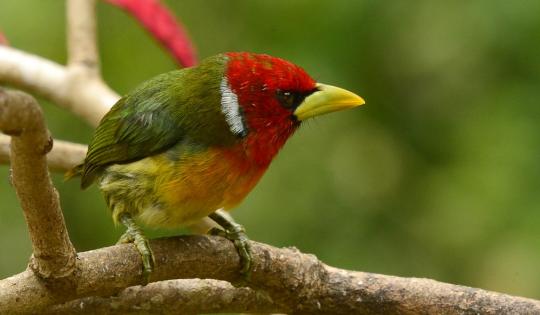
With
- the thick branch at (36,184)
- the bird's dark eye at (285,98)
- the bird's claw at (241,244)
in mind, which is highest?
the bird's dark eye at (285,98)

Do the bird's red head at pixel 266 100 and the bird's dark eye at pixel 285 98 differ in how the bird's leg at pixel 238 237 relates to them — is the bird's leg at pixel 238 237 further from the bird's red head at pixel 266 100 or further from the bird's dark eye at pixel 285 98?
the bird's dark eye at pixel 285 98

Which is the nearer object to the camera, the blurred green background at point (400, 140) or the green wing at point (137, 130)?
the green wing at point (137, 130)

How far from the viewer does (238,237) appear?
8.48ft

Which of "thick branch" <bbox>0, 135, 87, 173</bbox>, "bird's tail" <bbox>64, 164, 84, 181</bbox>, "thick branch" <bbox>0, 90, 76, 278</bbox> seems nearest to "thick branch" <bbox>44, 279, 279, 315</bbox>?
"thick branch" <bbox>0, 90, 76, 278</bbox>

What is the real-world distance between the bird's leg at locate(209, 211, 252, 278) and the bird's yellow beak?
1.21ft

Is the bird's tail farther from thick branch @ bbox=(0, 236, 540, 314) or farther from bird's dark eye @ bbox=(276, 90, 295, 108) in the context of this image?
bird's dark eye @ bbox=(276, 90, 295, 108)

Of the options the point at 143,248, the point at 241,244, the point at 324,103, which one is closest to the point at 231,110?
the point at 324,103

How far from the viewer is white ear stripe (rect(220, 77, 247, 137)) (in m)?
2.55

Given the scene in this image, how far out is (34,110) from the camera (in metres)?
1.53

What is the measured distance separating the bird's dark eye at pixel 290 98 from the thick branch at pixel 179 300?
1.77 ft

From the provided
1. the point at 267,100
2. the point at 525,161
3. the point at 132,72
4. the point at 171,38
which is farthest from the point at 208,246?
the point at 132,72

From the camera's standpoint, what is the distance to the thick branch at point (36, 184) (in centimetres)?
151

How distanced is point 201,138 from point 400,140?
160cm

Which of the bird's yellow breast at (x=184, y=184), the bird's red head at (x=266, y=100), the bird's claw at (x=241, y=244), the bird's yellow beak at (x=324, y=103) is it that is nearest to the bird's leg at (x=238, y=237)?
the bird's claw at (x=241, y=244)
